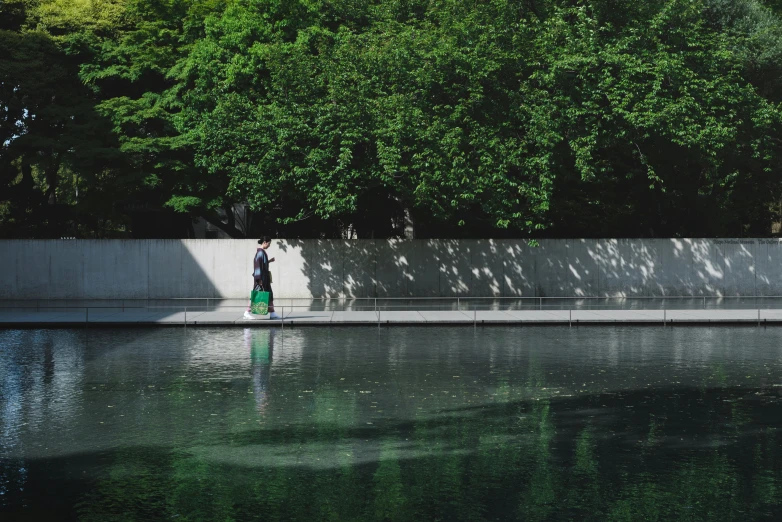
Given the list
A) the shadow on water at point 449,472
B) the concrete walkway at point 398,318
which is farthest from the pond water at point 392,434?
the concrete walkway at point 398,318

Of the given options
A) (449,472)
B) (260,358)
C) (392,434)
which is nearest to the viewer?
(449,472)

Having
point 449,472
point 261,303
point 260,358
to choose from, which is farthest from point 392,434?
point 261,303

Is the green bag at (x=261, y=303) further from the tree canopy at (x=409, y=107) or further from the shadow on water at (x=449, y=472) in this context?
the shadow on water at (x=449, y=472)

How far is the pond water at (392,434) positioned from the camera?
692cm

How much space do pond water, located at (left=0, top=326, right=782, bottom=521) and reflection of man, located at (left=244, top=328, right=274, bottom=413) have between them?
6cm

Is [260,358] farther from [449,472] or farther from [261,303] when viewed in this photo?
[449,472]

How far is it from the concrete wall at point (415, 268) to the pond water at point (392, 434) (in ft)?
55.6

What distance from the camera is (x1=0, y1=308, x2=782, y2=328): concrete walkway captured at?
75.3ft

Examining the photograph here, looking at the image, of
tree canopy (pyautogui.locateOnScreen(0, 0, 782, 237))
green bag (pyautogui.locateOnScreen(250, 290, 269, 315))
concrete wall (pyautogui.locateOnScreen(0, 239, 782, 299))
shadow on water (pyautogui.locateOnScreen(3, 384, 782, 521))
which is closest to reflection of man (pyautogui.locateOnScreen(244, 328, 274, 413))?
green bag (pyautogui.locateOnScreen(250, 290, 269, 315))

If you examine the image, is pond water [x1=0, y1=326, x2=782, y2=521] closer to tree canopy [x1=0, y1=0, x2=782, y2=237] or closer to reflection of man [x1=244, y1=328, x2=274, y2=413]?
reflection of man [x1=244, y1=328, x2=274, y2=413]

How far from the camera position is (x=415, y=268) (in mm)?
34594

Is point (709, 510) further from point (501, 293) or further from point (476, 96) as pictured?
point (501, 293)

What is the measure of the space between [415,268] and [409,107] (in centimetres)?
727

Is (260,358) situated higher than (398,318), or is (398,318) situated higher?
(398,318)
